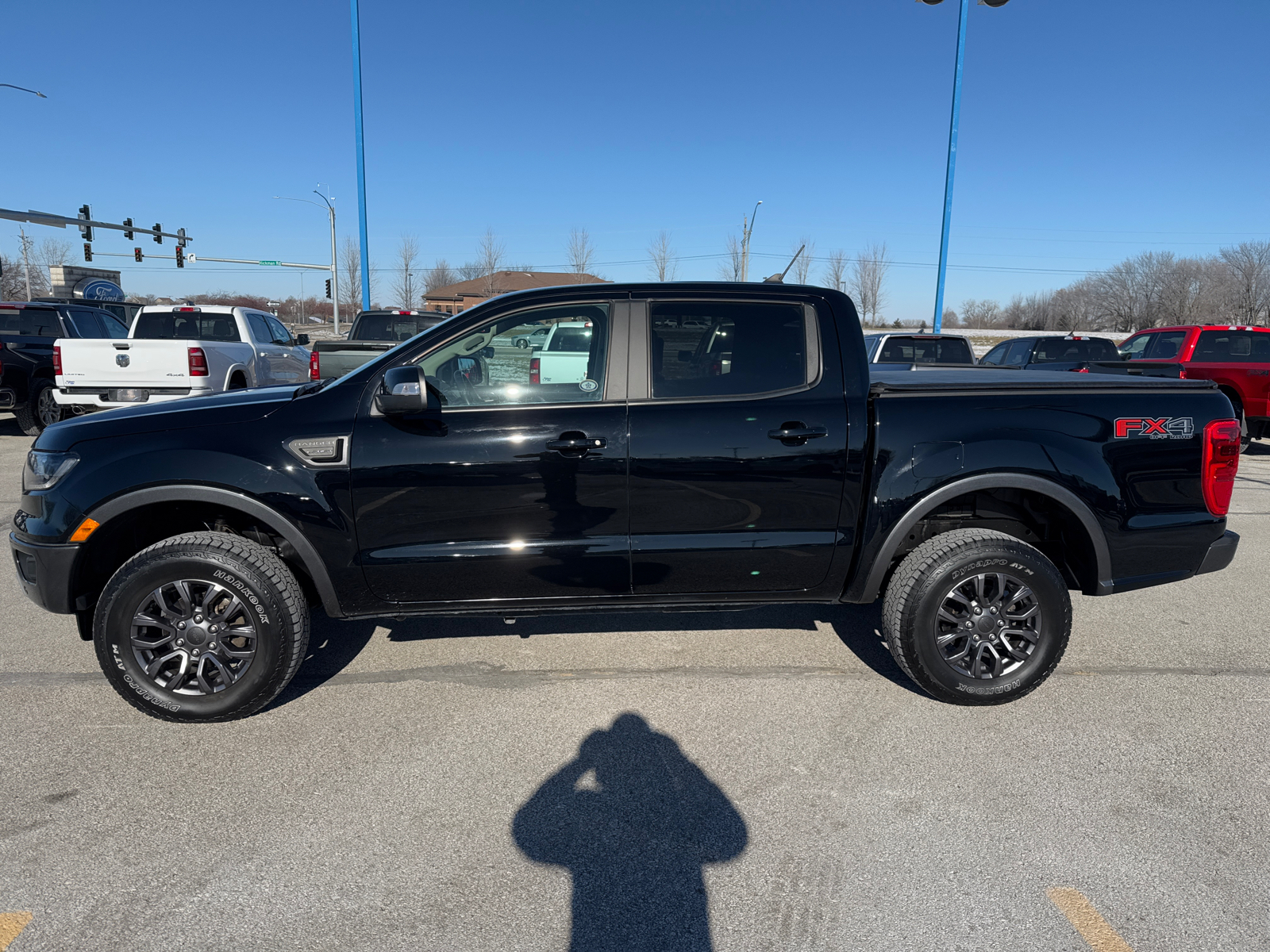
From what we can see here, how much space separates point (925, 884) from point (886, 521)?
153 cm

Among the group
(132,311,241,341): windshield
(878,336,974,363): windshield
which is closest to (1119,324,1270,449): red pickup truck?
(878,336,974,363): windshield

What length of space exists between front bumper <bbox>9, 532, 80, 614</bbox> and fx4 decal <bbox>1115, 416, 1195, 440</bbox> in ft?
14.9

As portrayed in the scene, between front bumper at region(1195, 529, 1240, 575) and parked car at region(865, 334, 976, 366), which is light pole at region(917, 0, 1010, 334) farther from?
front bumper at region(1195, 529, 1240, 575)

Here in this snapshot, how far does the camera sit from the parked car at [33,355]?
1102 centimetres

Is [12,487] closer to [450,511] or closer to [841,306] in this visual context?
[450,511]

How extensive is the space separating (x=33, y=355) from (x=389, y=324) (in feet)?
17.6

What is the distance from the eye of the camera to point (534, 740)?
3.29m

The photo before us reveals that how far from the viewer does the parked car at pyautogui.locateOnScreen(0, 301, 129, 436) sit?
11.0 metres

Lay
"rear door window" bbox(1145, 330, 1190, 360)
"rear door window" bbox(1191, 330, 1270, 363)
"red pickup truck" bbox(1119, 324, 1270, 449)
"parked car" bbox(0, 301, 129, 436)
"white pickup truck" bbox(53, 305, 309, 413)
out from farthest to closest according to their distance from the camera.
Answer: "rear door window" bbox(1145, 330, 1190, 360)
"rear door window" bbox(1191, 330, 1270, 363)
"parked car" bbox(0, 301, 129, 436)
"red pickup truck" bbox(1119, 324, 1270, 449)
"white pickup truck" bbox(53, 305, 309, 413)

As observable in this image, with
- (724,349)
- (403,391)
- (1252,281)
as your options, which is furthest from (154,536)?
(1252,281)

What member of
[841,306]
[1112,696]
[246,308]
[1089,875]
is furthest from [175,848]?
[246,308]

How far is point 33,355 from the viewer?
11188 millimetres

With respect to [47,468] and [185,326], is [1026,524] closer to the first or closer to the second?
[47,468]

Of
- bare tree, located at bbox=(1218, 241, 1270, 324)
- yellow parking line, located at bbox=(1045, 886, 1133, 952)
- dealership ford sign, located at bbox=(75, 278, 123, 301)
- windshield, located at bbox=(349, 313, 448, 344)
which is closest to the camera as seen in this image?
yellow parking line, located at bbox=(1045, 886, 1133, 952)
